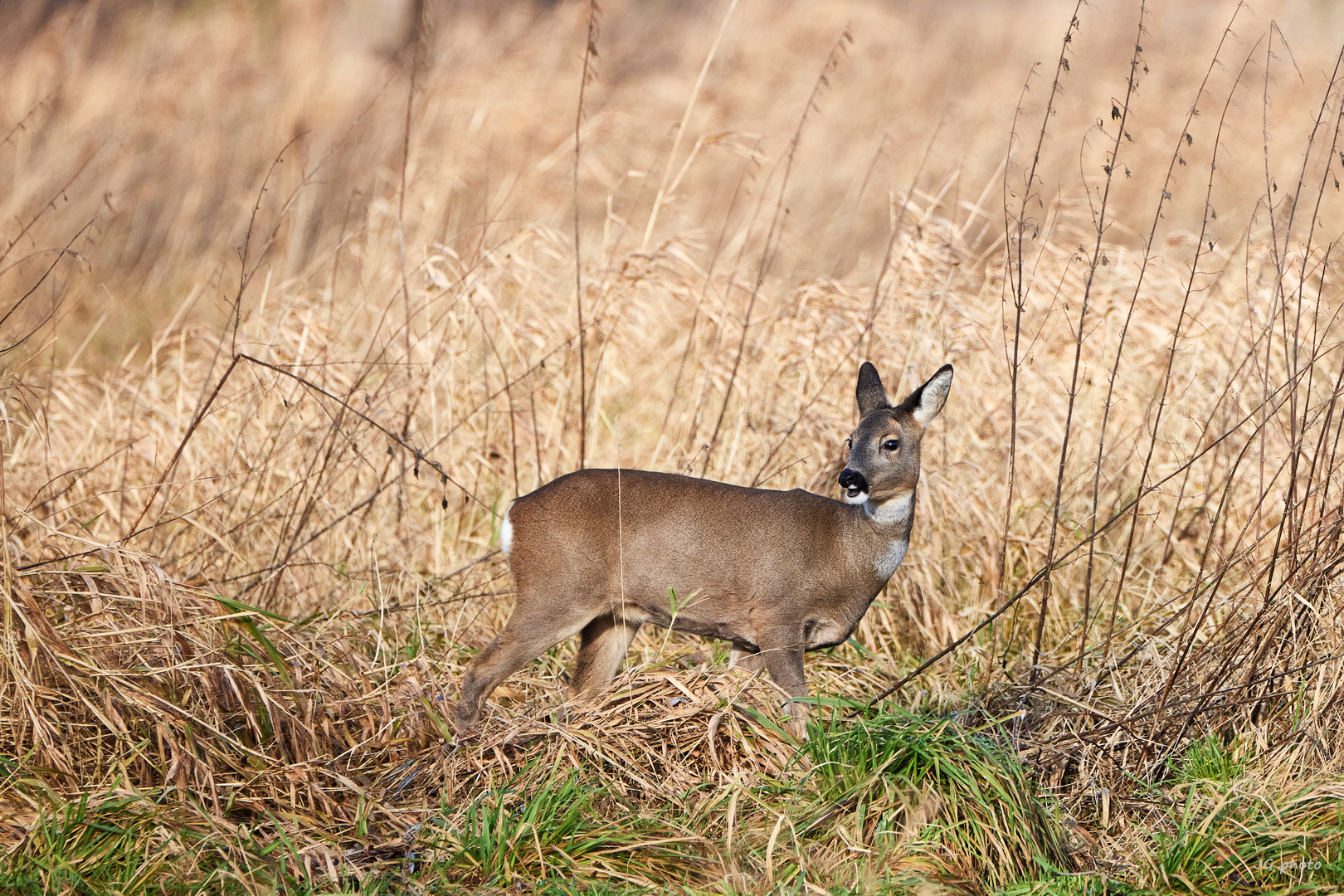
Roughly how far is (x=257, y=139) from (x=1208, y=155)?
24.2ft

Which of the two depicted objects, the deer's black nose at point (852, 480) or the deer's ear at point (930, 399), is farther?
the deer's ear at point (930, 399)

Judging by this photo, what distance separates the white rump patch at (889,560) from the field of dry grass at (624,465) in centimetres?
44

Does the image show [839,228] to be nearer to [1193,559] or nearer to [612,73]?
[612,73]

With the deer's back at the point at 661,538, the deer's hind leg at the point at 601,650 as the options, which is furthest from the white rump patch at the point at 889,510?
the deer's hind leg at the point at 601,650

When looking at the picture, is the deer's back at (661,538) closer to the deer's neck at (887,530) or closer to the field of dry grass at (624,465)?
the deer's neck at (887,530)

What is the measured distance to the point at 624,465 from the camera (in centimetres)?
564

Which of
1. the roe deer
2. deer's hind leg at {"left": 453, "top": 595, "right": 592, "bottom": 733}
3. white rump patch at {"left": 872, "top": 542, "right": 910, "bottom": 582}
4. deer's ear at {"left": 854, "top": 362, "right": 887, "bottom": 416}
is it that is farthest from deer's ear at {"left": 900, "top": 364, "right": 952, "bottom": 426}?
deer's hind leg at {"left": 453, "top": 595, "right": 592, "bottom": 733}

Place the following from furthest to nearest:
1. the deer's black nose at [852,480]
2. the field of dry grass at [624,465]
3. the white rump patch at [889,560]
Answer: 1. the white rump patch at [889,560]
2. the deer's black nose at [852,480]
3. the field of dry grass at [624,465]

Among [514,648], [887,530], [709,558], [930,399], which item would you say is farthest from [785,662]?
[930,399]

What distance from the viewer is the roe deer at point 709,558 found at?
3.74 meters

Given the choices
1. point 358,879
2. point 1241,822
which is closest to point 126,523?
point 358,879

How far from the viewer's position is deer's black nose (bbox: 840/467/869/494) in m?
3.64

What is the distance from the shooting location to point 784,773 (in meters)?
3.22

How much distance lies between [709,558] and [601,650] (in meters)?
0.47
